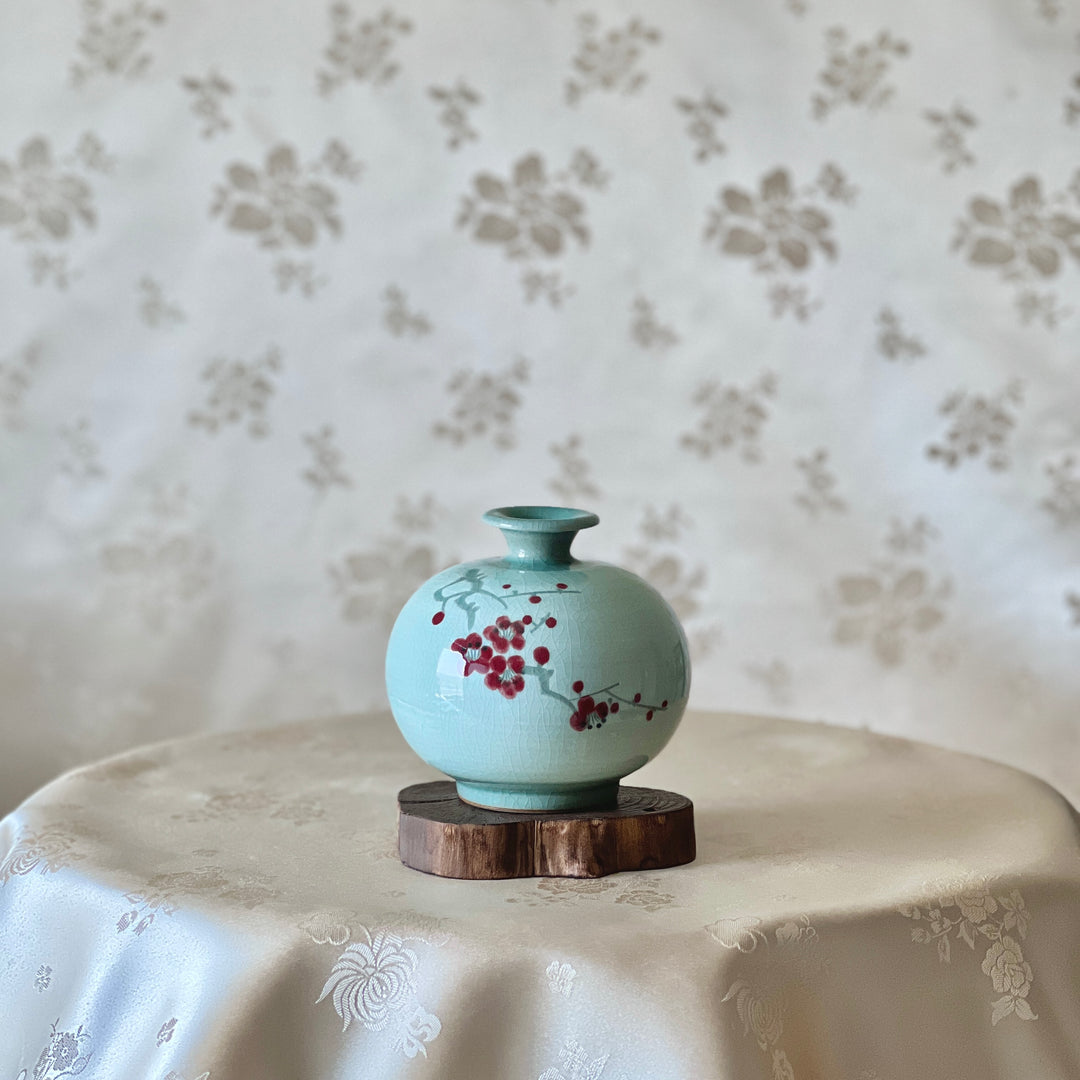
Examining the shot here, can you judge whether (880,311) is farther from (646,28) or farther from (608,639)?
(608,639)

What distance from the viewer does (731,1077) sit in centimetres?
86

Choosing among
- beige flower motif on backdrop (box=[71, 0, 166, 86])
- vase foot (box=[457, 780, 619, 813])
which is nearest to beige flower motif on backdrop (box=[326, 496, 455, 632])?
beige flower motif on backdrop (box=[71, 0, 166, 86])

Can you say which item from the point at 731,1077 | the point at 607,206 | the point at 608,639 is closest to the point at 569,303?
the point at 607,206

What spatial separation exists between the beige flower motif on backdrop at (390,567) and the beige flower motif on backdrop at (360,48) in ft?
2.35

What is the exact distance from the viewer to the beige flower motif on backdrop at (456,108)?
2.38 meters

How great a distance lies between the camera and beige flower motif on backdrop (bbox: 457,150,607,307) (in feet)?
7.86

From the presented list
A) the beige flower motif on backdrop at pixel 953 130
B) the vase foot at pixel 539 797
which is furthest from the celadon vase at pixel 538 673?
the beige flower motif on backdrop at pixel 953 130

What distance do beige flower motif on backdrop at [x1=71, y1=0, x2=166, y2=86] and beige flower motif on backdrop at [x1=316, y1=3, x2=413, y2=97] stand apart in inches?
11.1

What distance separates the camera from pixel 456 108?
2391 millimetres

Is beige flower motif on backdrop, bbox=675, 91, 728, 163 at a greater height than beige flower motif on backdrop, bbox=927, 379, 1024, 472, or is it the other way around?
beige flower motif on backdrop, bbox=675, 91, 728, 163

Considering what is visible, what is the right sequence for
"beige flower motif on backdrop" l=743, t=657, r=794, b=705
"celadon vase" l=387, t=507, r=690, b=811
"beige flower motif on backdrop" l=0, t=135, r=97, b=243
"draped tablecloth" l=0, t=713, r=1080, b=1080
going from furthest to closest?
"beige flower motif on backdrop" l=743, t=657, r=794, b=705
"beige flower motif on backdrop" l=0, t=135, r=97, b=243
"celadon vase" l=387, t=507, r=690, b=811
"draped tablecloth" l=0, t=713, r=1080, b=1080

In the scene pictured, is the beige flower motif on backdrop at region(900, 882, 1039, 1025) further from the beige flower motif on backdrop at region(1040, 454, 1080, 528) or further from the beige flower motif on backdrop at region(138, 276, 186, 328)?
the beige flower motif on backdrop at region(138, 276, 186, 328)

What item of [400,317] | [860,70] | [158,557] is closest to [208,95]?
[400,317]

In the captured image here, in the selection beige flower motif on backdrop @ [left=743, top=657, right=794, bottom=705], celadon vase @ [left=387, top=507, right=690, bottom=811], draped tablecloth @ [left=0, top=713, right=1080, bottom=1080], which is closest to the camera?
draped tablecloth @ [left=0, top=713, right=1080, bottom=1080]
